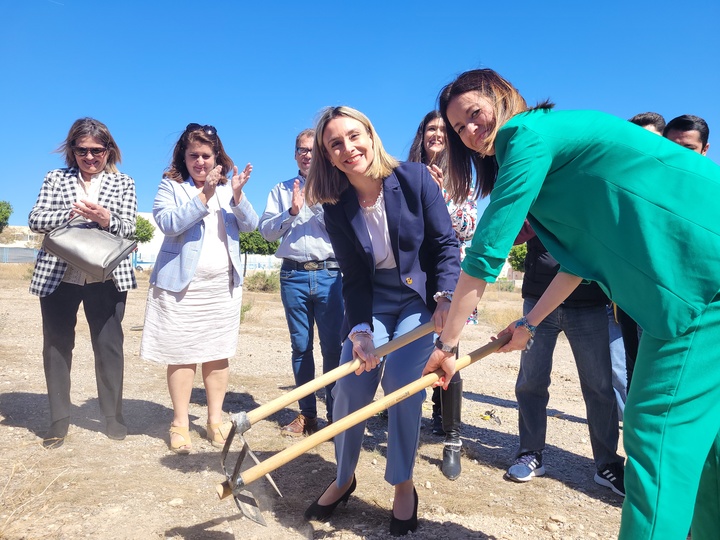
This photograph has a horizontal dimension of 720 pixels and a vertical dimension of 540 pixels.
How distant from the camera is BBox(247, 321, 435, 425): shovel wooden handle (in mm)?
2484

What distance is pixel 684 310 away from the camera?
5.88 ft

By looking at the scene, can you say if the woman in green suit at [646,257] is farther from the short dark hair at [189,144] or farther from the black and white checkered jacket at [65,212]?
the black and white checkered jacket at [65,212]

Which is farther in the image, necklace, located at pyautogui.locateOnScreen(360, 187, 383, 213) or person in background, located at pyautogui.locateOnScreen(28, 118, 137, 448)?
person in background, located at pyautogui.locateOnScreen(28, 118, 137, 448)

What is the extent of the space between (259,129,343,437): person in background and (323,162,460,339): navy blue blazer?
1.39 m

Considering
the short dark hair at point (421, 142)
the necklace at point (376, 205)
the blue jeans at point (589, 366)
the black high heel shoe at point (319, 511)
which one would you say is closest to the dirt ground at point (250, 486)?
the black high heel shoe at point (319, 511)

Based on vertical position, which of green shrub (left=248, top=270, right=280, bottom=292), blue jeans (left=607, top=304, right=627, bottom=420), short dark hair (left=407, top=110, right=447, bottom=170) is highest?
short dark hair (left=407, top=110, right=447, bottom=170)

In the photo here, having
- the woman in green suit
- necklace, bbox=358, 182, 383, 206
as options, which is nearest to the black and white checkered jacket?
necklace, bbox=358, 182, 383, 206

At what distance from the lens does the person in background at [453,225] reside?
395cm

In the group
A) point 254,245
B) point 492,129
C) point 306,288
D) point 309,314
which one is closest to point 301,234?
point 306,288

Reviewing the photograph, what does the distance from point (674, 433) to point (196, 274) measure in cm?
326

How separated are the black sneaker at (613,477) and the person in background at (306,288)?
6.46 ft

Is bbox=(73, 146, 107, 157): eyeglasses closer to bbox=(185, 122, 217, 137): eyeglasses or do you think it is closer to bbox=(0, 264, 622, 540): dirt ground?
bbox=(185, 122, 217, 137): eyeglasses

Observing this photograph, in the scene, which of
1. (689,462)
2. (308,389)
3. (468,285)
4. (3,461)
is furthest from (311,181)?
(3,461)

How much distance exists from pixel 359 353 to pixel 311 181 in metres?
0.99
